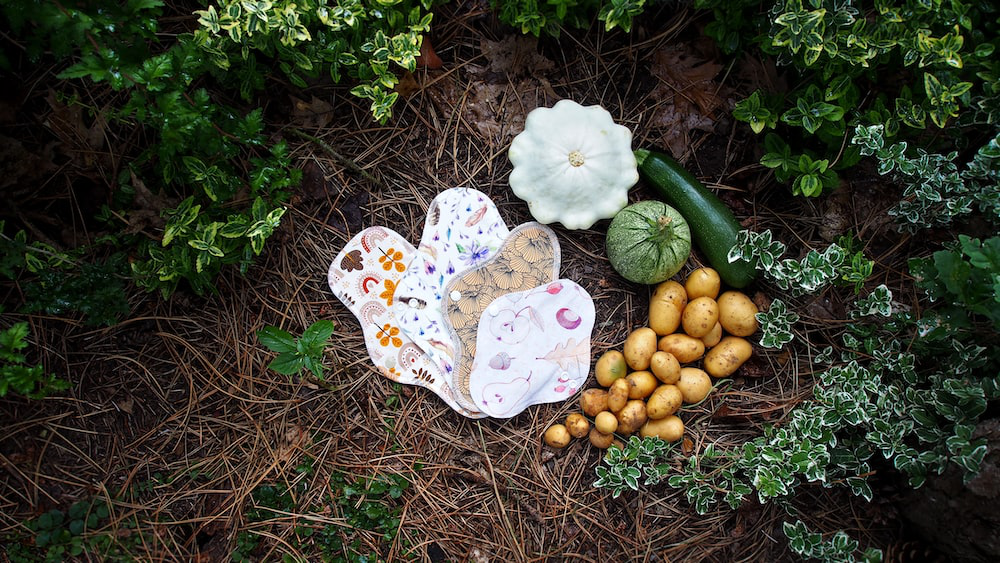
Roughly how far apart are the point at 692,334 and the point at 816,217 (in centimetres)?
73

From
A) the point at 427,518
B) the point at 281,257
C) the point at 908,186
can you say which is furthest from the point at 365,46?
the point at 908,186

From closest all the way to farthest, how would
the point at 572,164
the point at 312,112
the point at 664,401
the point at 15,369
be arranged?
the point at 15,369 < the point at 664,401 < the point at 572,164 < the point at 312,112

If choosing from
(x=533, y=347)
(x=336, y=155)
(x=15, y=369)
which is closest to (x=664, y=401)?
(x=533, y=347)

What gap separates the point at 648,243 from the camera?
232 cm

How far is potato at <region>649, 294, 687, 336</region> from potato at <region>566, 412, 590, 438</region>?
0.49 meters

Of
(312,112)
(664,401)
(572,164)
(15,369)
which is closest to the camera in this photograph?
(15,369)

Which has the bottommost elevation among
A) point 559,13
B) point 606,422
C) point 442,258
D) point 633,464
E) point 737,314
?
point 633,464

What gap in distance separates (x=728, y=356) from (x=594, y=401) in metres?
0.58

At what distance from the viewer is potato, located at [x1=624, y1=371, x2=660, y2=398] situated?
2391 millimetres

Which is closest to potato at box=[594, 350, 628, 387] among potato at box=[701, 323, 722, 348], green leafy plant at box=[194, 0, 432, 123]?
potato at box=[701, 323, 722, 348]

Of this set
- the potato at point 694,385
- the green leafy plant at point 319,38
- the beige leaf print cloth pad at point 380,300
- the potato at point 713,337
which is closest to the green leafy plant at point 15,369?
the beige leaf print cloth pad at point 380,300

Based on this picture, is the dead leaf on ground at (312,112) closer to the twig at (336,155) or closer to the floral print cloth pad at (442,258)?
the twig at (336,155)

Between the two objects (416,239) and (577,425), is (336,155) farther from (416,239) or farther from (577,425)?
(577,425)

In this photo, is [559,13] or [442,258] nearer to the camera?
[559,13]
